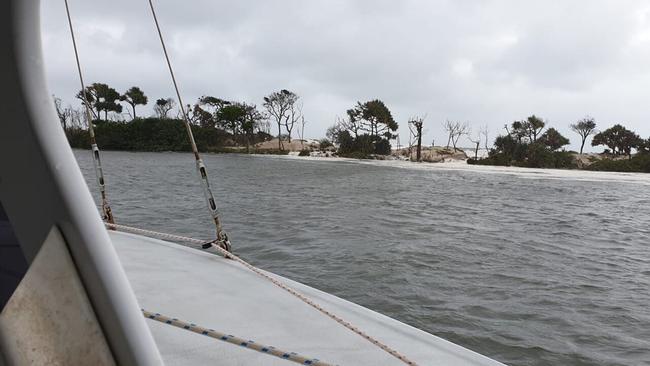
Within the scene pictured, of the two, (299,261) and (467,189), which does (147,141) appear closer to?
(467,189)

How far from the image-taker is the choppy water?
316 centimetres

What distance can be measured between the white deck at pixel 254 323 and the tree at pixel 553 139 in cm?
4108

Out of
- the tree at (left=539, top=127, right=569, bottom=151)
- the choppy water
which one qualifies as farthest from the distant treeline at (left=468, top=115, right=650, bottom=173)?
the choppy water

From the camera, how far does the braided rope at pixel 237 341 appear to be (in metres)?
1.54

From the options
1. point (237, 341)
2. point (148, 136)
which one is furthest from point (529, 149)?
point (148, 136)

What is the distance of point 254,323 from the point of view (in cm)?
185

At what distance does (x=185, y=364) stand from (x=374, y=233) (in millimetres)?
5309

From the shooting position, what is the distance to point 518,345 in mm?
2912

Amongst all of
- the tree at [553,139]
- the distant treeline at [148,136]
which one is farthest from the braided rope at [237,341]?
the distant treeline at [148,136]

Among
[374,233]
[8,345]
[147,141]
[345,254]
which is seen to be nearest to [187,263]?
[8,345]

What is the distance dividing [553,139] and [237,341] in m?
42.8

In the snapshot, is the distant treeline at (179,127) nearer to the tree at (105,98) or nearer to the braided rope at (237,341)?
the tree at (105,98)

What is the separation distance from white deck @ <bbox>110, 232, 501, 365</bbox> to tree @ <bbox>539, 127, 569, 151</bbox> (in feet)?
135

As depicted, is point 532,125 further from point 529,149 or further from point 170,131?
point 170,131
